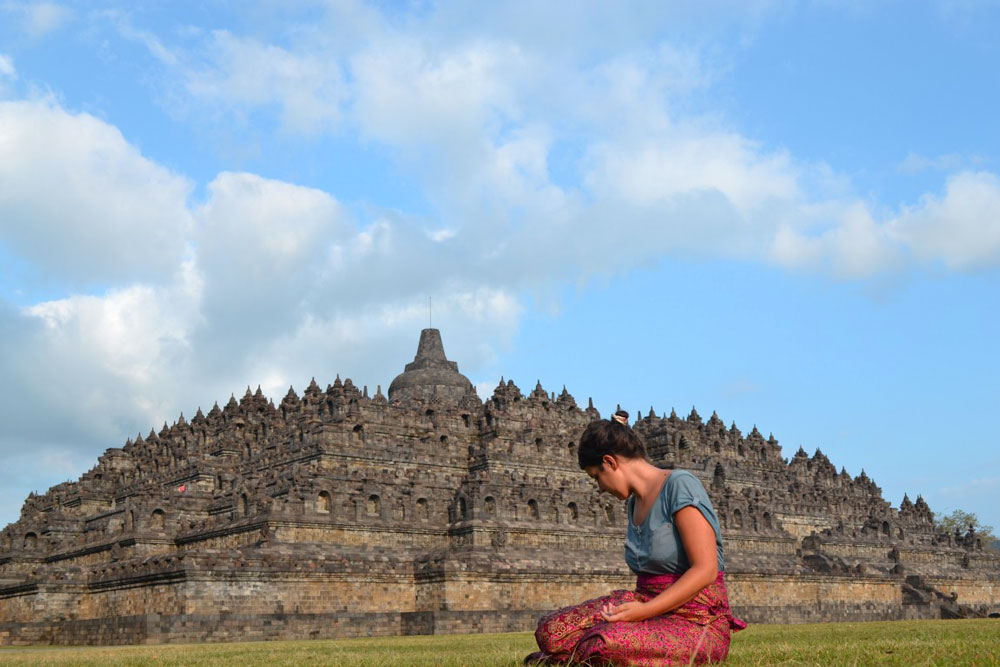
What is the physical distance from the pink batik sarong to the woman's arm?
161 mm

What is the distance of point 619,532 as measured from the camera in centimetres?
5956

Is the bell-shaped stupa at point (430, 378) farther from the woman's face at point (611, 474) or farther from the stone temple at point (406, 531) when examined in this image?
the woman's face at point (611, 474)

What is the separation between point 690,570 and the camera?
9359 millimetres

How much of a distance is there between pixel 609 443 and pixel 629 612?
1576 mm

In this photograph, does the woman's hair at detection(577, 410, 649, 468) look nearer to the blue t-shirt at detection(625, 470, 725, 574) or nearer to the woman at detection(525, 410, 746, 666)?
the woman at detection(525, 410, 746, 666)

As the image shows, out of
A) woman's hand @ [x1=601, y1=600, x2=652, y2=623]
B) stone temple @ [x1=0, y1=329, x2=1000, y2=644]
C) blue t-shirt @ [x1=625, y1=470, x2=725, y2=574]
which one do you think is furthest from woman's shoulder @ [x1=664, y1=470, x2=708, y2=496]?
stone temple @ [x1=0, y1=329, x2=1000, y2=644]

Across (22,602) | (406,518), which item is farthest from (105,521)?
(406,518)

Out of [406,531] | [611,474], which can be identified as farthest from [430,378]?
[611,474]

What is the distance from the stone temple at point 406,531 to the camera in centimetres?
4525

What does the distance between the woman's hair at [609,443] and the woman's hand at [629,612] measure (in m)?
1.36

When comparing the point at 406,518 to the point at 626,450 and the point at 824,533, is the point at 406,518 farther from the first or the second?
the point at 626,450

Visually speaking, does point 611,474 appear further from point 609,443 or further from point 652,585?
point 652,585

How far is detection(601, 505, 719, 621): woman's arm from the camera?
30.6 ft

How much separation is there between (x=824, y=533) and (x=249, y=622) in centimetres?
4901
